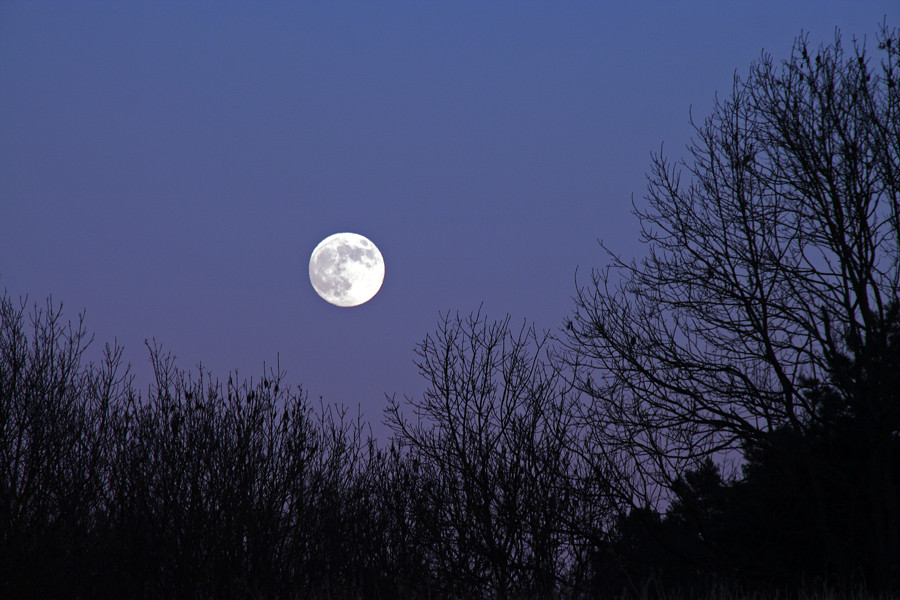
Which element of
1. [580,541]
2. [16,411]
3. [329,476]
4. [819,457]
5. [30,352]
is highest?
[30,352]

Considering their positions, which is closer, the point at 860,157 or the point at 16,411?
the point at 860,157

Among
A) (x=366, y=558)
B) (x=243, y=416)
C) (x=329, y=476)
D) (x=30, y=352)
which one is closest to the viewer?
Result: (x=243, y=416)

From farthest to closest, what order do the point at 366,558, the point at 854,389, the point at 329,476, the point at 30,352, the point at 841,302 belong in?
the point at 30,352 < the point at 366,558 < the point at 329,476 < the point at 841,302 < the point at 854,389

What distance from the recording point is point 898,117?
11.8 meters

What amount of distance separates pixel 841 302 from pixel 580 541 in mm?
5449

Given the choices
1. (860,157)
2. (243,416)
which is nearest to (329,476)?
(243,416)

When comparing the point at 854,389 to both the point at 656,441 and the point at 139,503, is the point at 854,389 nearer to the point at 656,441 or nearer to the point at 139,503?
the point at 656,441

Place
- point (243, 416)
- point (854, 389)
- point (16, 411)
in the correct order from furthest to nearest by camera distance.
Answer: point (16, 411), point (243, 416), point (854, 389)

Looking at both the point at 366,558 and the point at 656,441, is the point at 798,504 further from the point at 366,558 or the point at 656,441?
the point at 366,558

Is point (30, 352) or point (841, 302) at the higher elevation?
point (30, 352)

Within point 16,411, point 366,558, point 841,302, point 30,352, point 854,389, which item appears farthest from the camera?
point 30,352

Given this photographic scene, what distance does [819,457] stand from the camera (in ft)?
40.3

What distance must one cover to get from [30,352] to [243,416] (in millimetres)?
9591

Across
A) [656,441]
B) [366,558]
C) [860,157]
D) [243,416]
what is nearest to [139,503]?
[243,416]
